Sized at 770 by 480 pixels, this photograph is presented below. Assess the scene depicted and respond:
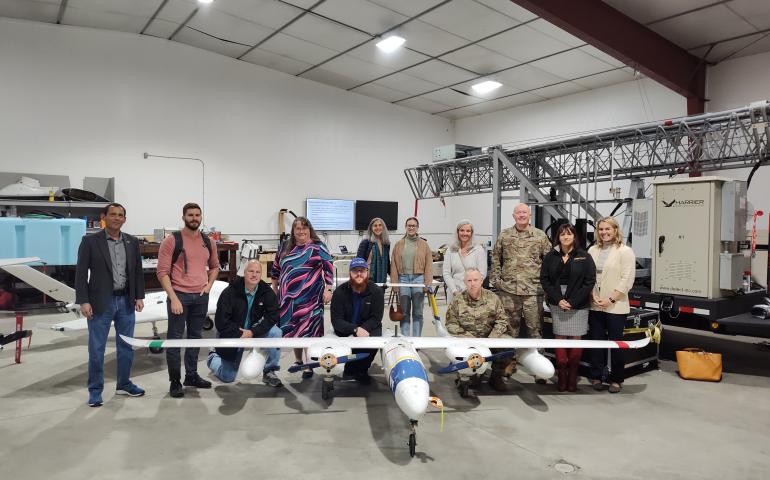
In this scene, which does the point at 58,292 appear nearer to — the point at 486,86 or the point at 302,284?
the point at 302,284

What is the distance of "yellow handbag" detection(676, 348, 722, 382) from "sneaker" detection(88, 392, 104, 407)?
614cm

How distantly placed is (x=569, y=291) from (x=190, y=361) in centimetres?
396

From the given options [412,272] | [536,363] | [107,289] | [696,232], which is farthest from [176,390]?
[696,232]

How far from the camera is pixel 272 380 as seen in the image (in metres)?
5.10

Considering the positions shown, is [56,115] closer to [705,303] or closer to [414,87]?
[414,87]

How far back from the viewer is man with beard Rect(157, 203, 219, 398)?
15.0 ft

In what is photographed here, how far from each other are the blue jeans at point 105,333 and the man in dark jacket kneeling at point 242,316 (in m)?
0.78

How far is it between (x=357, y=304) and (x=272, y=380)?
1227 millimetres

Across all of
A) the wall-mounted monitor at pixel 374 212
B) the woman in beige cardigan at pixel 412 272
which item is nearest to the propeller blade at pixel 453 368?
the woman in beige cardigan at pixel 412 272

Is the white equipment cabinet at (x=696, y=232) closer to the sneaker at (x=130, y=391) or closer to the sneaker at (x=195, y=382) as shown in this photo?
the sneaker at (x=195, y=382)

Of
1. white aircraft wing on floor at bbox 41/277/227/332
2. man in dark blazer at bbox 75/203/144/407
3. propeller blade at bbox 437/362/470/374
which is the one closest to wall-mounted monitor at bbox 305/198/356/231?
white aircraft wing on floor at bbox 41/277/227/332

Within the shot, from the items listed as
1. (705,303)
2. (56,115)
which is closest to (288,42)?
(56,115)

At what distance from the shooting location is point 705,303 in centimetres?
553

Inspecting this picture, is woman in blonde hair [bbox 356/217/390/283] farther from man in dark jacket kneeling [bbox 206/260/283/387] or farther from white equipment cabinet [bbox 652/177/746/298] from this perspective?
white equipment cabinet [bbox 652/177/746/298]
